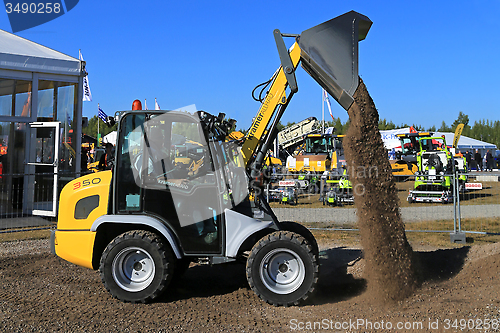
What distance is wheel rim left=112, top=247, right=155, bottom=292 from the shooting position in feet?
15.6

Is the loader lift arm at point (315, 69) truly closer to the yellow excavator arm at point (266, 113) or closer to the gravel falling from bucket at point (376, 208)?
the yellow excavator arm at point (266, 113)

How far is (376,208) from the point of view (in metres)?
4.95

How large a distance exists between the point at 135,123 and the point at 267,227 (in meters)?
2.07

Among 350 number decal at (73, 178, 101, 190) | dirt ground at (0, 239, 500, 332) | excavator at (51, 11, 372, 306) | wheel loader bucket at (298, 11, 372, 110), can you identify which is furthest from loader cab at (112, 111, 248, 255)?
wheel loader bucket at (298, 11, 372, 110)

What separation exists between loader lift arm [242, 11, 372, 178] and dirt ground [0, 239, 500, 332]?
1.77 meters

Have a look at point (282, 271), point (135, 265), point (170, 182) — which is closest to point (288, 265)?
point (282, 271)

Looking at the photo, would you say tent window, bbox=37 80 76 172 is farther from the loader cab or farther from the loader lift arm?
the loader lift arm

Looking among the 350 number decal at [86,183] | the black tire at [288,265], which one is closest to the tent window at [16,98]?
the 350 number decal at [86,183]

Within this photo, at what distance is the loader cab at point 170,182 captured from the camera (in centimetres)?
477

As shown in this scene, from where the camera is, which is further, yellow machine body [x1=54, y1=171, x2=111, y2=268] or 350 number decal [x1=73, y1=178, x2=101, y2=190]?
350 number decal [x1=73, y1=178, x2=101, y2=190]

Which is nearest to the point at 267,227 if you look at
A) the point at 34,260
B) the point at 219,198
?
the point at 219,198

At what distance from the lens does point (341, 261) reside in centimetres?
675

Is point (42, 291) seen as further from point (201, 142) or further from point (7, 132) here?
point (7, 132)

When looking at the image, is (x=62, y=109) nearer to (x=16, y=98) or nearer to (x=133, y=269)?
(x=16, y=98)
